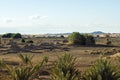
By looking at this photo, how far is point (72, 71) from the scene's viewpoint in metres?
19.4

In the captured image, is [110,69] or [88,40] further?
[88,40]

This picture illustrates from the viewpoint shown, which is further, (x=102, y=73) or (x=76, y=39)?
(x=76, y=39)

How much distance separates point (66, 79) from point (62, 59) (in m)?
7.29

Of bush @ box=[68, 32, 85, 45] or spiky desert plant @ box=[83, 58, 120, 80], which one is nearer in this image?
spiky desert plant @ box=[83, 58, 120, 80]

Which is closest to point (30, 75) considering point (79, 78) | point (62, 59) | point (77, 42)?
point (79, 78)

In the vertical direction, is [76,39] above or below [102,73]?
below

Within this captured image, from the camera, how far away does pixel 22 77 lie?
52.2 feet

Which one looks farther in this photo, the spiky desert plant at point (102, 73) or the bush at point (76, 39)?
the bush at point (76, 39)

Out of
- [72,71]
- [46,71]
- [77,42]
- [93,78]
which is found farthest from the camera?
[77,42]

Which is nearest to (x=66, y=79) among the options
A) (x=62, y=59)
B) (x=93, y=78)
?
(x=93, y=78)

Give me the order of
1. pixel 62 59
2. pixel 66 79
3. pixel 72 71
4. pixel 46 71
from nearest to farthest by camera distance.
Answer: pixel 66 79
pixel 72 71
pixel 62 59
pixel 46 71

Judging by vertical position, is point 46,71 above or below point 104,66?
below

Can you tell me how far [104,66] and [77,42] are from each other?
190 feet

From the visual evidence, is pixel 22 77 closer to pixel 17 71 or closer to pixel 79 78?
pixel 17 71
